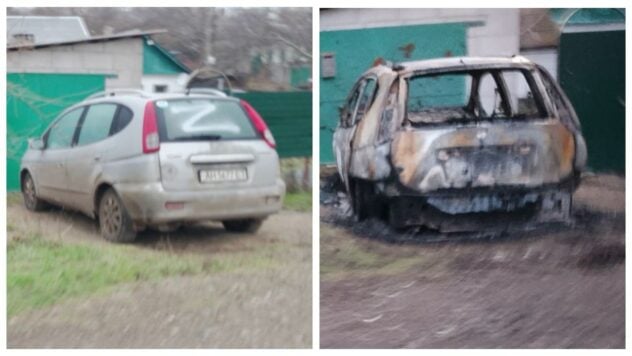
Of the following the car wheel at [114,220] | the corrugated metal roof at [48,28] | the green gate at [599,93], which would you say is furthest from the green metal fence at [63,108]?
the green gate at [599,93]

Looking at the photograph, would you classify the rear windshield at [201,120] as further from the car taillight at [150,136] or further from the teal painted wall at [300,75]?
the teal painted wall at [300,75]

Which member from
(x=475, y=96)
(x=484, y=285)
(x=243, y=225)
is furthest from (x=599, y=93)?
(x=243, y=225)

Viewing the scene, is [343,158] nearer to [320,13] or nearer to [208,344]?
[320,13]

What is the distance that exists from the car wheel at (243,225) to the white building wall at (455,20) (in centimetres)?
139

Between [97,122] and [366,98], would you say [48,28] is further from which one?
[366,98]

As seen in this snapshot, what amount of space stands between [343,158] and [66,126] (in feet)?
6.26

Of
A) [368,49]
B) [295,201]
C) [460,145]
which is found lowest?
[295,201]

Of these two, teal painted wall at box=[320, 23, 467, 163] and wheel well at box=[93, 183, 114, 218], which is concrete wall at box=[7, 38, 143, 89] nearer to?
wheel well at box=[93, 183, 114, 218]

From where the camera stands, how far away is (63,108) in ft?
21.8

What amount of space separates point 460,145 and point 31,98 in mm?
2916

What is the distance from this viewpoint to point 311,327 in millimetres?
6668

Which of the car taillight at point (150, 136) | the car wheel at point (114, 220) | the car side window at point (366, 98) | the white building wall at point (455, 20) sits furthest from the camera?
the car side window at point (366, 98)

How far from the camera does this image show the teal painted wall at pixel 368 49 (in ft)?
22.0

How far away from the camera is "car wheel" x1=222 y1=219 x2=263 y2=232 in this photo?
6.60 m
